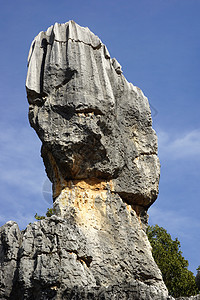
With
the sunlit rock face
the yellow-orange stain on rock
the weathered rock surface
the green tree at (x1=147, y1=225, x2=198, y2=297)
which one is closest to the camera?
the weathered rock surface

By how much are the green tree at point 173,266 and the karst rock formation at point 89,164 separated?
1032 centimetres

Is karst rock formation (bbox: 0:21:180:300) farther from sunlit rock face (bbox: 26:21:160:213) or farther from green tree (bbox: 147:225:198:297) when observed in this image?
green tree (bbox: 147:225:198:297)

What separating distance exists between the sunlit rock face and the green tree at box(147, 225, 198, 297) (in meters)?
10.3

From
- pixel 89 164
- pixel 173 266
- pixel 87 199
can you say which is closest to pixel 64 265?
pixel 87 199

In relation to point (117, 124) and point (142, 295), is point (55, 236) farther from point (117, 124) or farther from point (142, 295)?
point (117, 124)

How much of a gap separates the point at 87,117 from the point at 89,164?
115 centimetres

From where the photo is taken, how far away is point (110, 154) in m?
14.5

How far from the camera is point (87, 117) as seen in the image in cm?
1388

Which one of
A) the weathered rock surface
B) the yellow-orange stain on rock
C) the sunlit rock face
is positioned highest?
the sunlit rock face

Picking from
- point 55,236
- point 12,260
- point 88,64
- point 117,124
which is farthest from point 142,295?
point 88,64

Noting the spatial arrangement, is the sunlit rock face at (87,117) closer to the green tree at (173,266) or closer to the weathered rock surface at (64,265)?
the weathered rock surface at (64,265)

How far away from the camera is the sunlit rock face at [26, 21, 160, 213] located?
13.9m

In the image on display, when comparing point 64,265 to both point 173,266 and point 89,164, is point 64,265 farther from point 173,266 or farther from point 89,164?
point 173,266

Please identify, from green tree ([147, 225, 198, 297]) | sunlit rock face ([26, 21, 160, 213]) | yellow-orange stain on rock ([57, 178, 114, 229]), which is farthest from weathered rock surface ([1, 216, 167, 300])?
green tree ([147, 225, 198, 297])
